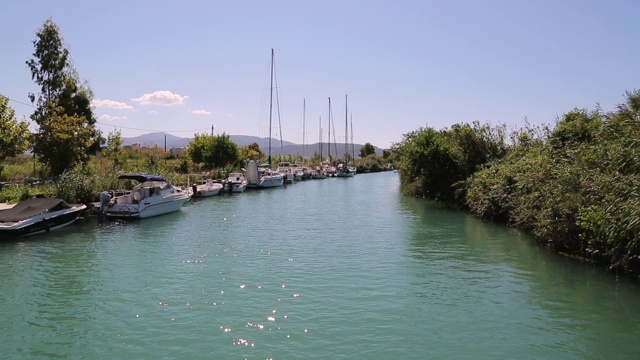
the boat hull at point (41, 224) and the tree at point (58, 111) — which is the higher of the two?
the tree at point (58, 111)

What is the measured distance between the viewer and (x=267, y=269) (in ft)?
50.7

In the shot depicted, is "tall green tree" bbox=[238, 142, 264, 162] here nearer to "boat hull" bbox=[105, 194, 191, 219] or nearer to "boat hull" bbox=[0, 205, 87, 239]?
"boat hull" bbox=[105, 194, 191, 219]

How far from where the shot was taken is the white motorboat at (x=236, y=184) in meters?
47.7

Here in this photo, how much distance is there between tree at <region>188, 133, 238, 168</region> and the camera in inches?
2398

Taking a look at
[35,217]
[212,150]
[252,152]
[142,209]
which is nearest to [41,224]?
[35,217]

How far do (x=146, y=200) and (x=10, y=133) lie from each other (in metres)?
8.57

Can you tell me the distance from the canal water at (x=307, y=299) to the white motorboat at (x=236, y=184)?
25.5 meters

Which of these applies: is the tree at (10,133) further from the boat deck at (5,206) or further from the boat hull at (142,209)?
the boat hull at (142,209)

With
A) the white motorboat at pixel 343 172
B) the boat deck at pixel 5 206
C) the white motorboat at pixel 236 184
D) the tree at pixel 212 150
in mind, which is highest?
the tree at pixel 212 150

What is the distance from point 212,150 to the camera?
6088 cm

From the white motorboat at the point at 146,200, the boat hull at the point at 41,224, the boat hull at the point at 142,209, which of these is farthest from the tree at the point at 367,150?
the boat hull at the point at 41,224

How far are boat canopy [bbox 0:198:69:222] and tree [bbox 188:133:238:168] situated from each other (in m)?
37.8

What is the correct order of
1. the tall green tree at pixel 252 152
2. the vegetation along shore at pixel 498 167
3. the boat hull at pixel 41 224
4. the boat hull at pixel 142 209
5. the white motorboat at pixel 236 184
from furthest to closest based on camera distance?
the tall green tree at pixel 252 152 → the white motorboat at pixel 236 184 → the boat hull at pixel 142 209 → the boat hull at pixel 41 224 → the vegetation along shore at pixel 498 167

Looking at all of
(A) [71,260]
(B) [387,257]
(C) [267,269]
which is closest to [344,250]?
(B) [387,257]
